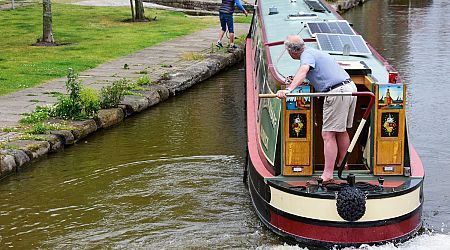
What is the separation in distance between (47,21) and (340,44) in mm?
10425

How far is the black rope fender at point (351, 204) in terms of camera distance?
750 centimetres

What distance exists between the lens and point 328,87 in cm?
805

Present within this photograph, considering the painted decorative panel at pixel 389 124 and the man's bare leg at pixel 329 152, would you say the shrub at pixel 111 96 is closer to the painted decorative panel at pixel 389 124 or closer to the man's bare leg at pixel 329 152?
the man's bare leg at pixel 329 152

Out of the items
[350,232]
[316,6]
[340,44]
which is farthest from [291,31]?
[350,232]

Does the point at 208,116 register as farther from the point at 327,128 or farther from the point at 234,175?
the point at 327,128

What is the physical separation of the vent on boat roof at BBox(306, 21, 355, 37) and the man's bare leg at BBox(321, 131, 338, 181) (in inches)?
91.1

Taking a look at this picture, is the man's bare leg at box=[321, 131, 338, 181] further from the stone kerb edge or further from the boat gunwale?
the stone kerb edge

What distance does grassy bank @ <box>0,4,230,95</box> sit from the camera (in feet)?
51.9

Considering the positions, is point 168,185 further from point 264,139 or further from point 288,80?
point 288,80

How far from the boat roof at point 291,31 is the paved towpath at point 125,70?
274 centimetres

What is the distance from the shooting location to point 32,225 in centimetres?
905

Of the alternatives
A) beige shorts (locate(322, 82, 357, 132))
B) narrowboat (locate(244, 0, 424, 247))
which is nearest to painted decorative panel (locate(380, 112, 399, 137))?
narrowboat (locate(244, 0, 424, 247))

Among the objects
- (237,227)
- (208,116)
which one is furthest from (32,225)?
(208,116)

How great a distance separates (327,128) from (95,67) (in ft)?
29.3
